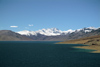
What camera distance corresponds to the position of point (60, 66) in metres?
57.8

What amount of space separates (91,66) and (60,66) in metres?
12.3

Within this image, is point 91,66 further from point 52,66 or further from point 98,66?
point 52,66

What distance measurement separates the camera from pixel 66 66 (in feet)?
190

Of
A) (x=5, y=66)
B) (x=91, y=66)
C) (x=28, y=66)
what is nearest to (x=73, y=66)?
(x=91, y=66)

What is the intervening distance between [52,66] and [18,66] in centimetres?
1344

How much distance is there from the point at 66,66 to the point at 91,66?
9.91 meters

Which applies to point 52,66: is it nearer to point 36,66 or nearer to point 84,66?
point 36,66

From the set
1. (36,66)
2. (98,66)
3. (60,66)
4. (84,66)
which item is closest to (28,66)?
(36,66)

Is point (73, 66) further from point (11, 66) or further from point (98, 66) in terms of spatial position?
point (11, 66)

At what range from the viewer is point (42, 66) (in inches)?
2272

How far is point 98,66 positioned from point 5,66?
36592 mm

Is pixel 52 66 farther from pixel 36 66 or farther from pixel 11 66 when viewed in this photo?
pixel 11 66

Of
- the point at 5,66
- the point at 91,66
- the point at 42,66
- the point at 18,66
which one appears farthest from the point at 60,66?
the point at 5,66

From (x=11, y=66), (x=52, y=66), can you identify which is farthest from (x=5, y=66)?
(x=52, y=66)
